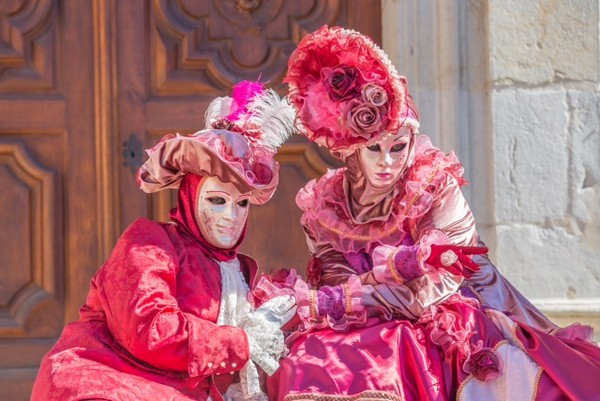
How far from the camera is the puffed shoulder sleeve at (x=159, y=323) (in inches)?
99.3

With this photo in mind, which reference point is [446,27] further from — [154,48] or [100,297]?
[100,297]

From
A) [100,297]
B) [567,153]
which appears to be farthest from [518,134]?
[100,297]

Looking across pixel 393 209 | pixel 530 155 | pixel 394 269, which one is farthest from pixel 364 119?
pixel 530 155

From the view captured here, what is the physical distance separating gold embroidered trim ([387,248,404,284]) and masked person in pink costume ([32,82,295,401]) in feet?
0.94

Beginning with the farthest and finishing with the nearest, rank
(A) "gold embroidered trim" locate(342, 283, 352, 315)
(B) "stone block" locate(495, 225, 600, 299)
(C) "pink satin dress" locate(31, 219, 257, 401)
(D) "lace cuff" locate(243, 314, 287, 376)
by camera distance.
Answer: (B) "stone block" locate(495, 225, 600, 299), (A) "gold embroidered trim" locate(342, 283, 352, 315), (D) "lace cuff" locate(243, 314, 287, 376), (C) "pink satin dress" locate(31, 219, 257, 401)

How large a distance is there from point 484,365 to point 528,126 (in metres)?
1.25

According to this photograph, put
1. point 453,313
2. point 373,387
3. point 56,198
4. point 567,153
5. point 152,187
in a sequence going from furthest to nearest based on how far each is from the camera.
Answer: point 56,198, point 567,153, point 152,187, point 453,313, point 373,387

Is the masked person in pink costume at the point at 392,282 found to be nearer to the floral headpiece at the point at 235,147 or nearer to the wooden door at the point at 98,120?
the floral headpiece at the point at 235,147

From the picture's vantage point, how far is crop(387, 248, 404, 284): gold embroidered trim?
8.95ft

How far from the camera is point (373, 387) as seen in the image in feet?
8.23

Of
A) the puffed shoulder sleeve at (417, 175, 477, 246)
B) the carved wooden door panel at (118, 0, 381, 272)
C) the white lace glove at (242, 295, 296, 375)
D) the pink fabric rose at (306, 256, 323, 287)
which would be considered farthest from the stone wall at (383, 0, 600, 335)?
the white lace glove at (242, 295, 296, 375)

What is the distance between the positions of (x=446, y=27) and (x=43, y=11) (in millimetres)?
1555

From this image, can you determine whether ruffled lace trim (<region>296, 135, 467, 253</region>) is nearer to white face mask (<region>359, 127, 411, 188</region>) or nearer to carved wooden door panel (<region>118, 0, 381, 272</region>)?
white face mask (<region>359, 127, 411, 188</region>)

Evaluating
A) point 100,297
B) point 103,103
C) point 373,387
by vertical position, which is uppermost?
point 103,103
